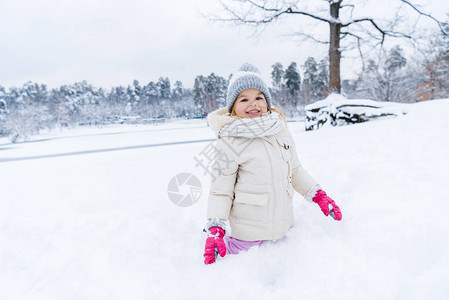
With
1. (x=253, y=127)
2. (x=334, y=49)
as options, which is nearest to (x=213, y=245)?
(x=253, y=127)

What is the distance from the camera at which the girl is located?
1.60 metres

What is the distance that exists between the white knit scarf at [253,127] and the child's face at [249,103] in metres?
0.12

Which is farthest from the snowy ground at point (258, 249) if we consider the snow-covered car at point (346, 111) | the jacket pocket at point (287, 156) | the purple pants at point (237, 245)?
the snow-covered car at point (346, 111)

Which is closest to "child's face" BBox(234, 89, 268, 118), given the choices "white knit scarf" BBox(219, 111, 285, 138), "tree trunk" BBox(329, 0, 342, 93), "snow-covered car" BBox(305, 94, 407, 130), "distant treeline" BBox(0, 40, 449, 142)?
"white knit scarf" BBox(219, 111, 285, 138)

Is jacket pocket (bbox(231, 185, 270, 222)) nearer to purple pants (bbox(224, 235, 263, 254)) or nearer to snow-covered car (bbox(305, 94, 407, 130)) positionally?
purple pants (bbox(224, 235, 263, 254))

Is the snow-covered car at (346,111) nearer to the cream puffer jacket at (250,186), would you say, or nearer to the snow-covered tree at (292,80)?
the cream puffer jacket at (250,186)

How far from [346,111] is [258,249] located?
5.78m

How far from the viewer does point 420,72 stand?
27.9 m

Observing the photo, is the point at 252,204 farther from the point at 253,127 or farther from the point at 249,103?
the point at 249,103

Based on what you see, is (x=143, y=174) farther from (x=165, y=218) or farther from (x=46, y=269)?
(x=46, y=269)

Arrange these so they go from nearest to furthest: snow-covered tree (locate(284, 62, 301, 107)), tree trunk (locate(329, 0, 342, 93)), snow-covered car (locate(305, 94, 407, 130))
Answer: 1. snow-covered car (locate(305, 94, 407, 130))
2. tree trunk (locate(329, 0, 342, 93))
3. snow-covered tree (locate(284, 62, 301, 107))

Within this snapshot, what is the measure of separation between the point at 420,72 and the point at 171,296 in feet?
119

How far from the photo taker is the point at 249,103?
5.69 feet

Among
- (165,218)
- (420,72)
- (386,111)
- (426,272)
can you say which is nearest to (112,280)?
(165,218)
